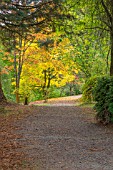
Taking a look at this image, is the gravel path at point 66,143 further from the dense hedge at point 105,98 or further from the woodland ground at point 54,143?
the dense hedge at point 105,98

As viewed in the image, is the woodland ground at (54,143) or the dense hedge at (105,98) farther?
the dense hedge at (105,98)

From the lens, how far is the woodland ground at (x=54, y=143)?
3830 millimetres

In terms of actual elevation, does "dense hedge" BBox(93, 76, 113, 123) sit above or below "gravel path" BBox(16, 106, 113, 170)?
above

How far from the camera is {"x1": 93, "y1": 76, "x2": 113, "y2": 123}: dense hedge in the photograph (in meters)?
6.45

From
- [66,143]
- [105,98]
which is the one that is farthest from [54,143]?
[105,98]

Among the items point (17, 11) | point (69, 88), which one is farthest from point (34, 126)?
point (69, 88)

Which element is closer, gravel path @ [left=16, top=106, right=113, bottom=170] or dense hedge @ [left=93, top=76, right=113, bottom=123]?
gravel path @ [left=16, top=106, right=113, bottom=170]

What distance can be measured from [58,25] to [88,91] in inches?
185

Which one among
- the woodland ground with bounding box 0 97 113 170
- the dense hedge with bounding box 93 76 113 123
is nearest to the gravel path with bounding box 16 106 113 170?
the woodland ground with bounding box 0 97 113 170

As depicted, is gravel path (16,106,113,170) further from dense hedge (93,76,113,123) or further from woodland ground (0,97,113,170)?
dense hedge (93,76,113,123)

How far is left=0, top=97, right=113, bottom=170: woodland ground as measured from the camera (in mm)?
3830

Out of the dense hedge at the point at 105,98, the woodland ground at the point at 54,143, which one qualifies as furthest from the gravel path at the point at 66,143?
the dense hedge at the point at 105,98

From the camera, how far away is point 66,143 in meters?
4.97

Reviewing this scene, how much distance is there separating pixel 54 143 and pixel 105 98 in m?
2.23
